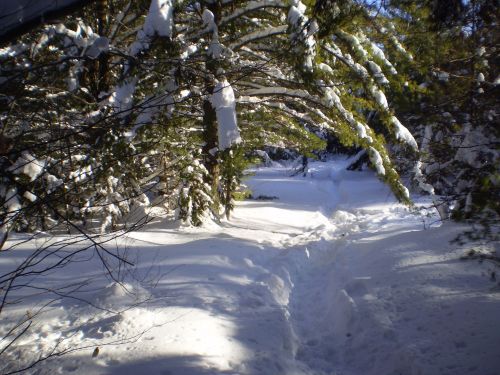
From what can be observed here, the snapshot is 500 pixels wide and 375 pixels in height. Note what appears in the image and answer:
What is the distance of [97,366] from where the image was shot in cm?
301

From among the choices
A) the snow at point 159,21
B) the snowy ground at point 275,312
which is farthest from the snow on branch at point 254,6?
the snowy ground at point 275,312

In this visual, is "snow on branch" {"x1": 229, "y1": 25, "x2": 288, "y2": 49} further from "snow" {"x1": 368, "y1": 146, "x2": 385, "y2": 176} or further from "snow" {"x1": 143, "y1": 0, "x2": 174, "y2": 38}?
"snow" {"x1": 143, "y1": 0, "x2": 174, "y2": 38}

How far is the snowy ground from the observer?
3215 mm

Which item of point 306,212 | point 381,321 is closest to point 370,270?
point 381,321

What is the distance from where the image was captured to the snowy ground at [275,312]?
3215 mm

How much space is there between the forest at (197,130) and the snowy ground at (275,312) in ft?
0.15

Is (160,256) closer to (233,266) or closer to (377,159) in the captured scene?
(233,266)

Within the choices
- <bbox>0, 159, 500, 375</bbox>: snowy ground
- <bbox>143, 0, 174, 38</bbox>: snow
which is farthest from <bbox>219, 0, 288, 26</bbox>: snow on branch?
<bbox>0, 159, 500, 375</bbox>: snowy ground

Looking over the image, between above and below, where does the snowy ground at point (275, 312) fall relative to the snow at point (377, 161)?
below

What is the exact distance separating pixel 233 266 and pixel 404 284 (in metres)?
2.60

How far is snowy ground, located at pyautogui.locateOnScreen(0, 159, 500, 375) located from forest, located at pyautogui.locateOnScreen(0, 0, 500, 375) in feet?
0.15

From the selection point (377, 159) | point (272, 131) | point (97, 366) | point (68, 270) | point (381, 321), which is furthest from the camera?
point (272, 131)

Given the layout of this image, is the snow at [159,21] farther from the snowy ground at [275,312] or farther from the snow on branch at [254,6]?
the snowy ground at [275,312]

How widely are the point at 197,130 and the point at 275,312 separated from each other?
5.60 meters
